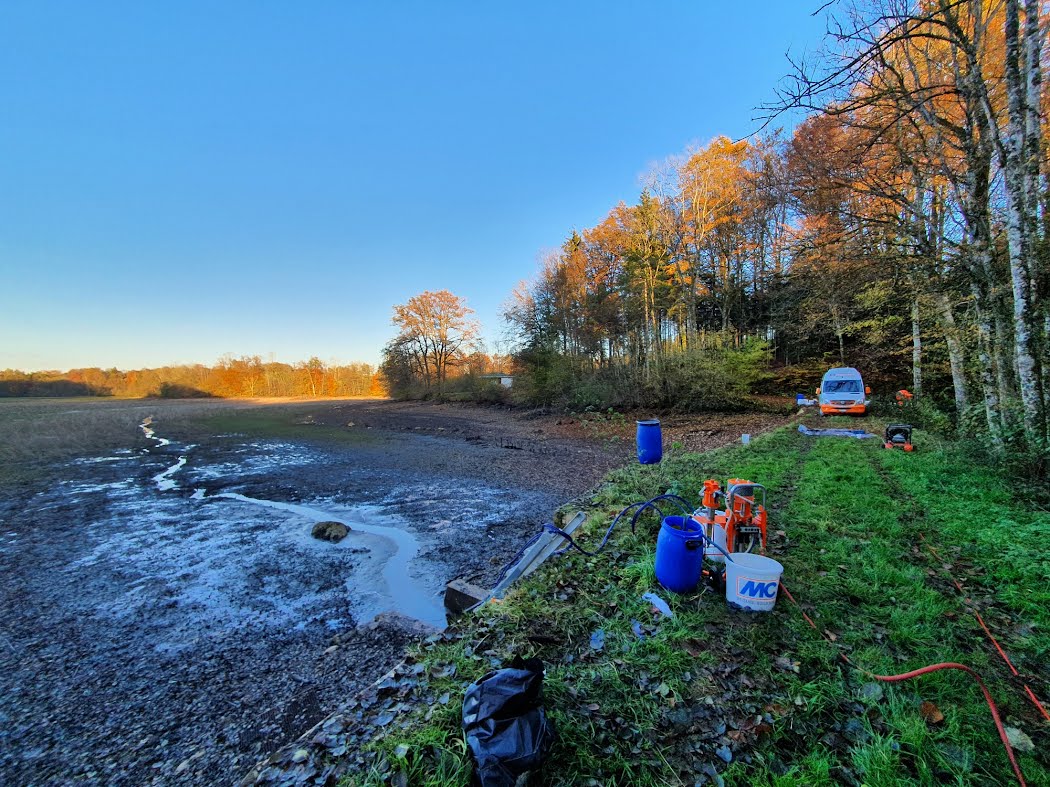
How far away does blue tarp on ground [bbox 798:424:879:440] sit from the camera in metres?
10.1

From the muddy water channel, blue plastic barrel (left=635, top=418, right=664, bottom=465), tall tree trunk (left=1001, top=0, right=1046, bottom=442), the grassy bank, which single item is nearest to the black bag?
the grassy bank

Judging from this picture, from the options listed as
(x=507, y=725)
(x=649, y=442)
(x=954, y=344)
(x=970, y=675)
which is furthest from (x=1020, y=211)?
(x=507, y=725)

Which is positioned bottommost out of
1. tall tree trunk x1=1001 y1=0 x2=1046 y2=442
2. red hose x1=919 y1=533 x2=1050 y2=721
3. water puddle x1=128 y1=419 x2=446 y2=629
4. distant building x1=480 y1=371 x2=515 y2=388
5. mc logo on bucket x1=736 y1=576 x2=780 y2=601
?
water puddle x1=128 y1=419 x2=446 y2=629

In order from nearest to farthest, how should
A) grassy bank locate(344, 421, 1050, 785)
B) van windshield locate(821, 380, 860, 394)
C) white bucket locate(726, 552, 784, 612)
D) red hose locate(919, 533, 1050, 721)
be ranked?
grassy bank locate(344, 421, 1050, 785) → red hose locate(919, 533, 1050, 721) → white bucket locate(726, 552, 784, 612) → van windshield locate(821, 380, 860, 394)

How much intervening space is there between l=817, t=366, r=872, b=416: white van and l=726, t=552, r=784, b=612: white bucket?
1348 cm

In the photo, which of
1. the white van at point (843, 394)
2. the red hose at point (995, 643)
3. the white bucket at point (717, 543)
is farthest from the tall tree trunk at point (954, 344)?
the white bucket at point (717, 543)

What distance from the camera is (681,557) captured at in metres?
3.36

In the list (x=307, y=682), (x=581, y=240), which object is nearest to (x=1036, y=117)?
(x=307, y=682)

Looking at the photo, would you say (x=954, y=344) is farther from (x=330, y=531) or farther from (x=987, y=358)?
A: (x=330, y=531)

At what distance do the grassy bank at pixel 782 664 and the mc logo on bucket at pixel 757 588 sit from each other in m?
0.16

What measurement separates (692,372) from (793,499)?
12.5m

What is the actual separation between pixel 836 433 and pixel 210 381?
3195 inches

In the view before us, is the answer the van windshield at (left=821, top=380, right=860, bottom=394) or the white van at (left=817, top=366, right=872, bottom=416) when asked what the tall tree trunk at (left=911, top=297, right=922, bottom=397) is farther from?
the van windshield at (left=821, top=380, right=860, bottom=394)

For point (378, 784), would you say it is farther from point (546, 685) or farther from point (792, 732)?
point (792, 732)
